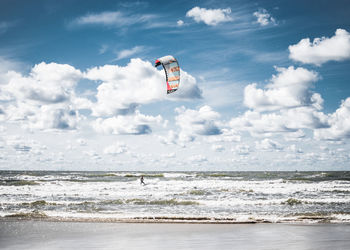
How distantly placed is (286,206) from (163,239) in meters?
10.9

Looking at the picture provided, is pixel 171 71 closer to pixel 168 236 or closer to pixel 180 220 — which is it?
pixel 180 220

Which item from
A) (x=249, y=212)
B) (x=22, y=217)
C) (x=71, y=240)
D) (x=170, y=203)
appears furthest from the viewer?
(x=170, y=203)

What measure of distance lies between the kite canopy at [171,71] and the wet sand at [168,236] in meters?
5.41

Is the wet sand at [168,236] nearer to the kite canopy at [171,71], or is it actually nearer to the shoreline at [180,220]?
the shoreline at [180,220]

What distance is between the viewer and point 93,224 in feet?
38.9

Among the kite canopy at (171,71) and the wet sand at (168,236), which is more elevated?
the kite canopy at (171,71)

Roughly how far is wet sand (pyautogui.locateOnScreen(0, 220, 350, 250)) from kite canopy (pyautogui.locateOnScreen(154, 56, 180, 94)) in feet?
17.7

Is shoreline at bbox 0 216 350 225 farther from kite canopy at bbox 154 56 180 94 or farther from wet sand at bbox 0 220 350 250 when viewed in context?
kite canopy at bbox 154 56 180 94

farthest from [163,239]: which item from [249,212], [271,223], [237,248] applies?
[249,212]

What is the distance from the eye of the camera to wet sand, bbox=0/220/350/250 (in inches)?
333

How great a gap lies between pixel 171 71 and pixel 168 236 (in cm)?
651

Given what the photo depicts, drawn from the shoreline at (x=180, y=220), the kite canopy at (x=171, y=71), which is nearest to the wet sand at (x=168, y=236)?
the shoreline at (x=180, y=220)

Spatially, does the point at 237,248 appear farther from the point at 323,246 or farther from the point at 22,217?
the point at 22,217

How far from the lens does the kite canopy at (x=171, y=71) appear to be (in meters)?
12.6
